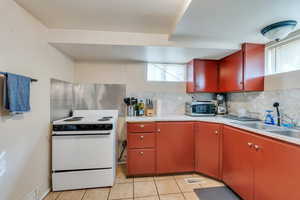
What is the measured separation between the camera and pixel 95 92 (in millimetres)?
2600

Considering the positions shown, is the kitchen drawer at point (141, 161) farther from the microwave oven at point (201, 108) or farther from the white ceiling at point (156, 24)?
the white ceiling at point (156, 24)

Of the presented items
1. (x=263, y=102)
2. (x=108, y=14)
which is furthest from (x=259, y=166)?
(x=108, y=14)

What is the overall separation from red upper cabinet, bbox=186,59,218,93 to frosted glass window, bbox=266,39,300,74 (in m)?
0.77

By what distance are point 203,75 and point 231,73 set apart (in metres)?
0.45

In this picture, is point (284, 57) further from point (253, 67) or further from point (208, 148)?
point (208, 148)

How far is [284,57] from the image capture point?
1.79 m

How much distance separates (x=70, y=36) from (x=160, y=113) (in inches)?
71.4

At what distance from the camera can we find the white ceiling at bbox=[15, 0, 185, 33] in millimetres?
1343

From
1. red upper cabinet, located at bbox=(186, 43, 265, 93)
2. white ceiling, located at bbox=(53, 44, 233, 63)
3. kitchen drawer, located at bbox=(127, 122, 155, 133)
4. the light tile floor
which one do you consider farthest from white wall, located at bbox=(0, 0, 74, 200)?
red upper cabinet, located at bbox=(186, 43, 265, 93)

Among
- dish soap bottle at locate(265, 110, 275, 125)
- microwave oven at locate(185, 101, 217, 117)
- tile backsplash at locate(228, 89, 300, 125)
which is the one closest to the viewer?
tile backsplash at locate(228, 89, 300, 125)

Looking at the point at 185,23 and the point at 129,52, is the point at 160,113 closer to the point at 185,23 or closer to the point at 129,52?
the point at 129,52

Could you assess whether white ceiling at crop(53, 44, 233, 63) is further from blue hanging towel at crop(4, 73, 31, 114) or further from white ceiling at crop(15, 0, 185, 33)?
blue hanging towel at crop(4, 73, 31, 114)

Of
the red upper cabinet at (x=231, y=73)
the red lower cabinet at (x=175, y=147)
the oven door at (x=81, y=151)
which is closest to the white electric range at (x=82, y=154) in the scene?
the oven door at (x=81, y=151)

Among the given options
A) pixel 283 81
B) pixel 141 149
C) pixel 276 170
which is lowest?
pixel 141 149
